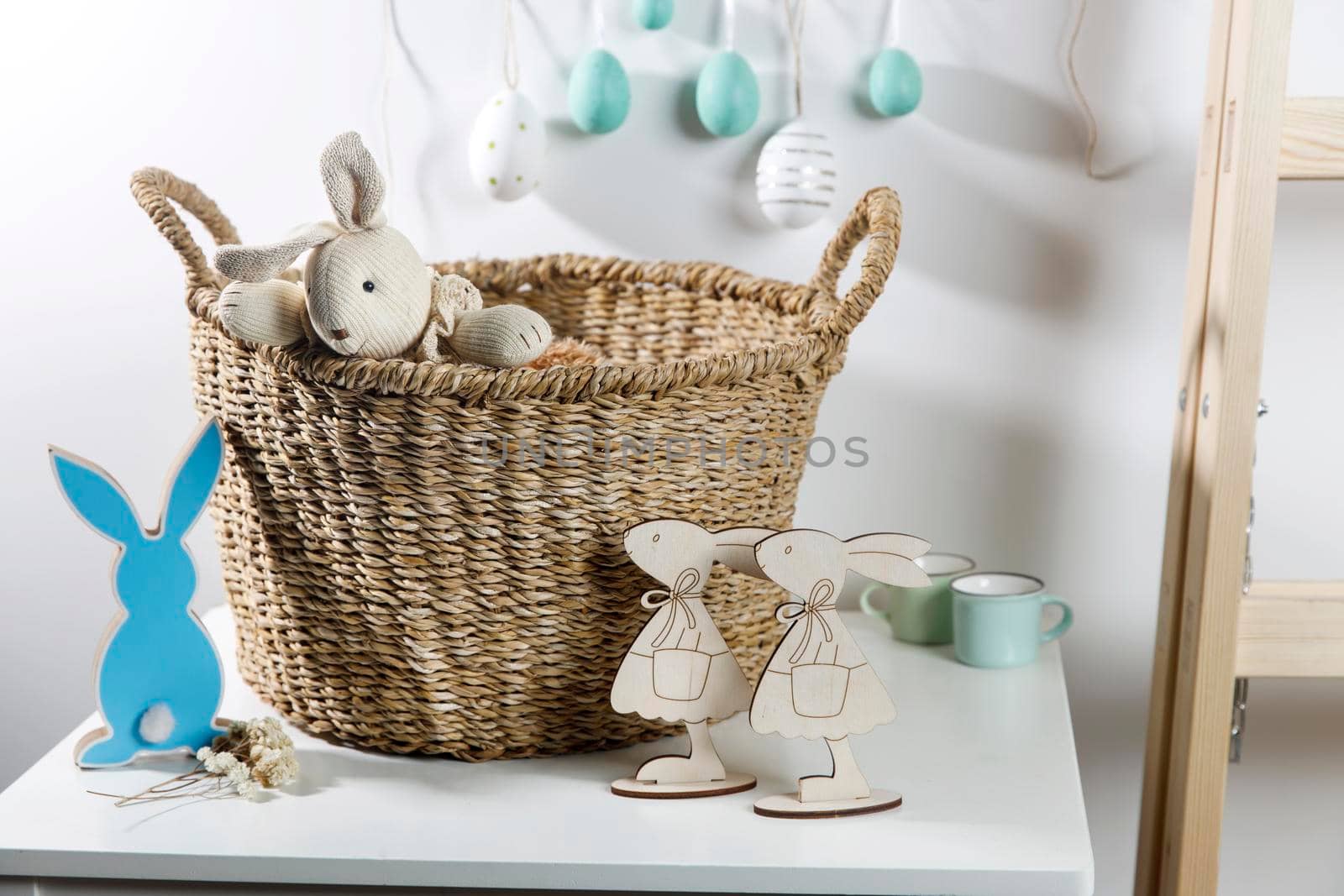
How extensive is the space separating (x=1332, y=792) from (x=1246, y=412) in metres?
0.49

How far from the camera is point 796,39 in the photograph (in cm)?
104

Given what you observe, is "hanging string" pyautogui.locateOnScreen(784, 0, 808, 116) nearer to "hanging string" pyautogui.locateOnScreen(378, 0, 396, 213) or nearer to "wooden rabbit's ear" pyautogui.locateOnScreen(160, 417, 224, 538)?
"hanging string" pyautogui.locateOnScreen(378, 0, 396, 213)

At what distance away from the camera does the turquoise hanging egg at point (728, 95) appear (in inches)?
39.5

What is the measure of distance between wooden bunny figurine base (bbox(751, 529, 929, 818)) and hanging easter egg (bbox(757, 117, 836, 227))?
41cm

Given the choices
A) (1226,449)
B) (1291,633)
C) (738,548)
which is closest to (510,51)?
(738,548)

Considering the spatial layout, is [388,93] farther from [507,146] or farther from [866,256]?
[866,256]

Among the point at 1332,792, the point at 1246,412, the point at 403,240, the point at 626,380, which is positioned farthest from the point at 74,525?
the point at 1332,792

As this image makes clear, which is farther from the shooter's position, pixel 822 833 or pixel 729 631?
pixel 729 631

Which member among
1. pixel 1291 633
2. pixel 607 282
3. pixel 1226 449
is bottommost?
pixel 1291 633

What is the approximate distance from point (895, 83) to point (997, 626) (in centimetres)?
48

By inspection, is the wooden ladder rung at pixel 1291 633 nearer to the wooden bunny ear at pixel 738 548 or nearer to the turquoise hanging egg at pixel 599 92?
the wooden bunny ear at pixel 738 548

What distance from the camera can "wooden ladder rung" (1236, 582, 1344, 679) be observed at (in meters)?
0.82

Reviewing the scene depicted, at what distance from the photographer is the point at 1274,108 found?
77 cm

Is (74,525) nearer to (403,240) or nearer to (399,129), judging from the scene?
(399,129)
